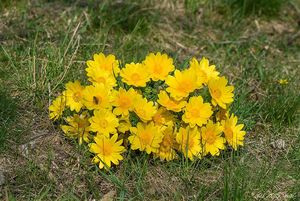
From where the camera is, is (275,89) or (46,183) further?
(275,89)

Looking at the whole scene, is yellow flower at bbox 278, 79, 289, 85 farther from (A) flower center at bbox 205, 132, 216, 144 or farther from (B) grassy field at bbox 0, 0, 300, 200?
(A) flower center at bbox 205, 132, 216, 144

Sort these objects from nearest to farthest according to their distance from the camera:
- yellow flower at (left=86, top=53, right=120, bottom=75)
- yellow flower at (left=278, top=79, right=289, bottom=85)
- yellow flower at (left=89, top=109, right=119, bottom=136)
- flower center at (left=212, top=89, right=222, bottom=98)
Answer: yellow flower at (left=89, top=109, right=119, bottom=136) → flower center at (left=212, top=89, right=222, bottom=98) → yellow flower at (left=86, top=53, right=120, bottom=75) → yellow flower at (left=278, top=79, right=289, bottom=85)

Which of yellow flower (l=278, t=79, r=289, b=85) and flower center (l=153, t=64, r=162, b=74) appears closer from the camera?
flower center (l=153, t=64, r=162, b=74)

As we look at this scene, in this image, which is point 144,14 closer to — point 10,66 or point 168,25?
point 168,25

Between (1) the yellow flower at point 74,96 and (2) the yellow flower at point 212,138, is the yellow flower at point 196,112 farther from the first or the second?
(1) the yellow flower at point 74,96

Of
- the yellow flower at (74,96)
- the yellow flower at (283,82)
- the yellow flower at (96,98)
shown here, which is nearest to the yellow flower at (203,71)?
the yellow flower at (96,98)

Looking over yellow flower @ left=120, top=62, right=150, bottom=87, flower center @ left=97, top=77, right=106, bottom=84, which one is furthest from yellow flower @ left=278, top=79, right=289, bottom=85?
flower center @ left=97, top=77, right=106, bottom=84

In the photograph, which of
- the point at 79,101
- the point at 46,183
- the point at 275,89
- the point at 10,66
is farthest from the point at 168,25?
the point at 46,183
